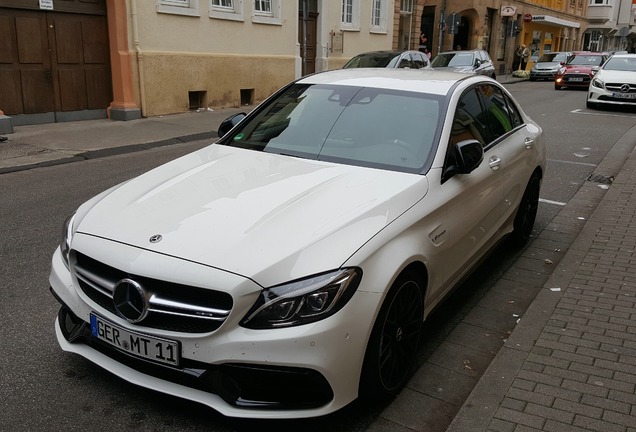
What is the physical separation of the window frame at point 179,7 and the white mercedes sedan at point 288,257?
458 inches

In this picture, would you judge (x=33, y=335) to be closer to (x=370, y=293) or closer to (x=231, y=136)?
(x=231, y=136)

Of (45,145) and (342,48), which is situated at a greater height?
(342,48)

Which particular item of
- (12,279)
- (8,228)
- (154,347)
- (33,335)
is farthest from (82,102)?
(154,347)

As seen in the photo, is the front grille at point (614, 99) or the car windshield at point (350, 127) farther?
the front grille at point (614, 99)

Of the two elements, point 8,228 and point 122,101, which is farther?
point 122,101

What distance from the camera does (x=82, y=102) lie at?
552 inches

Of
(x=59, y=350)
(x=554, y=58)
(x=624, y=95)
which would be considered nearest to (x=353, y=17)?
(x=624, y=95)

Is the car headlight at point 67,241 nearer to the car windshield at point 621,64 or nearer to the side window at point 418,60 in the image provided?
the side window at point 418,60

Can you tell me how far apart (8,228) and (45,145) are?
5469mm

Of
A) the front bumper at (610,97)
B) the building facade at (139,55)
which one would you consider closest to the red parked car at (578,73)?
the front bumper at (610,97)

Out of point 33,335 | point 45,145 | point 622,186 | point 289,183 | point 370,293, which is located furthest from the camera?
point 45,145

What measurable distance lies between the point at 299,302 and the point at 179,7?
1406 cm

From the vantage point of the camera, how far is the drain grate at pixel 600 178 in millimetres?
8883

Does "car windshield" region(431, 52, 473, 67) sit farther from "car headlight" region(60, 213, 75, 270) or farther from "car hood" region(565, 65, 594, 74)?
"car headlight" region(60, 213, 75, 270)
